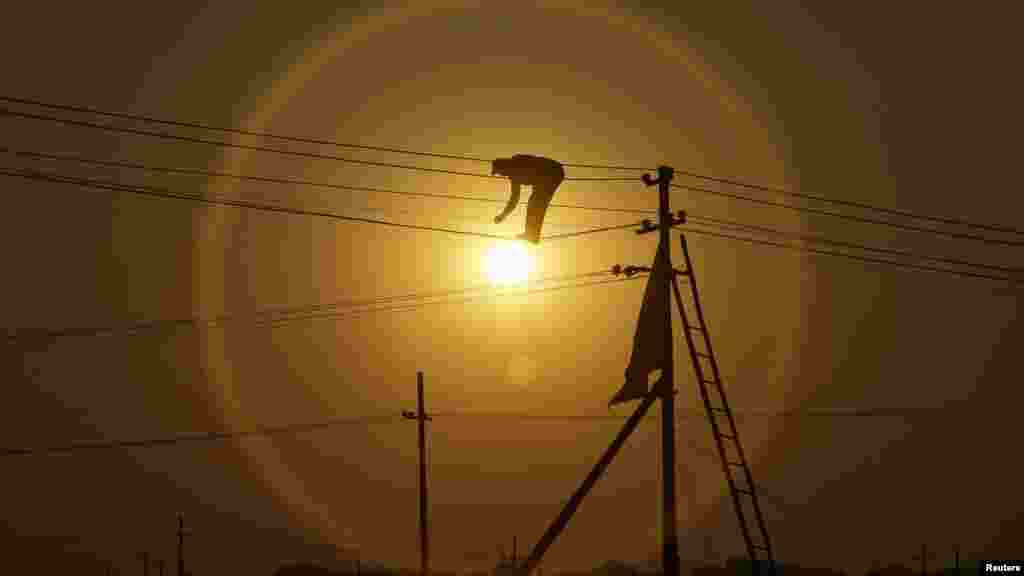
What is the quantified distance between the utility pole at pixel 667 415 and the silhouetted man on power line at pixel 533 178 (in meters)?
2.63

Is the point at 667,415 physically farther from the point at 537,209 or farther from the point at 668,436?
the point at 537,209

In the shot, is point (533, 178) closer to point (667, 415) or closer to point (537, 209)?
point (537, 209)

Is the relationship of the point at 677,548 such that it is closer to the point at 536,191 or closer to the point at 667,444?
the point at 667,444

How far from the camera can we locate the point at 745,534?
29.6m

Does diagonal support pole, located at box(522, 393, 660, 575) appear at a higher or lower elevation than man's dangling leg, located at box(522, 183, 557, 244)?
lower

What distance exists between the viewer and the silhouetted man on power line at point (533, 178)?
101 ft

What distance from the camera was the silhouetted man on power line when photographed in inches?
1206

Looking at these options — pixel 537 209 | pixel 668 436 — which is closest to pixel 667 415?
pixel 668 436

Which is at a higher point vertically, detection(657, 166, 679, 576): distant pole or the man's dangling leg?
the man's dangling leg

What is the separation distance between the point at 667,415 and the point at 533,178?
6698mm

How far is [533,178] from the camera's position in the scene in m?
30.9

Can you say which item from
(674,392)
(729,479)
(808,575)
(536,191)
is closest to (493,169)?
(536,191)

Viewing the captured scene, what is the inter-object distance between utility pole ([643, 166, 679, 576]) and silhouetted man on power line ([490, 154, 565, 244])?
2628 millimetres

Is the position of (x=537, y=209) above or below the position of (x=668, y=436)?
above
